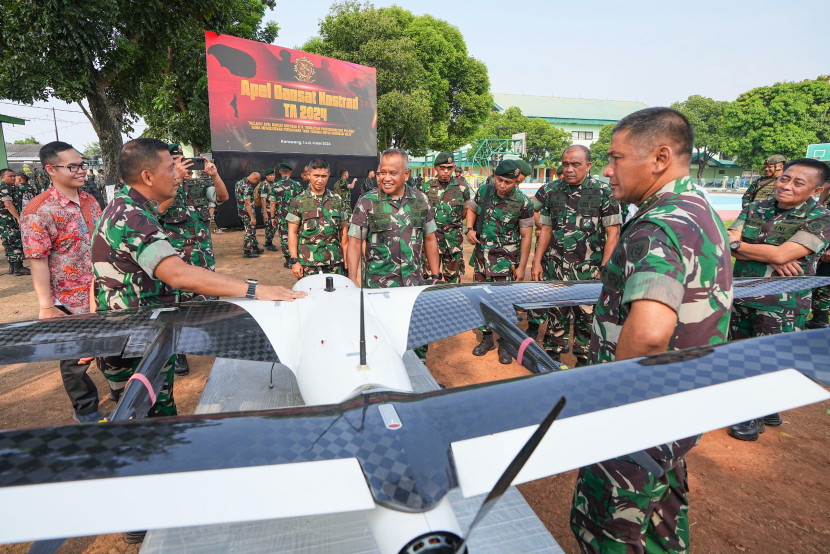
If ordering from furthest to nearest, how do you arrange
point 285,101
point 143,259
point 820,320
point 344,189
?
point 285,101, point 344,189, point 820,320, point 143,259

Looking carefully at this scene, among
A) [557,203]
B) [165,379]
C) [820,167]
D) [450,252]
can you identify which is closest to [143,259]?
[165,379]

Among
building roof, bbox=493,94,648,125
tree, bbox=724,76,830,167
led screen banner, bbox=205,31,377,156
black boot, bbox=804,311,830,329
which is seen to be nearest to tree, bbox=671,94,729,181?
tree, bbox=724,76,830,167

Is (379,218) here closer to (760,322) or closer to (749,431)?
(760,322)

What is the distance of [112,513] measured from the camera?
0.95 meters

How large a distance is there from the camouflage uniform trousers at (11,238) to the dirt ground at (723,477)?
677 centimetres

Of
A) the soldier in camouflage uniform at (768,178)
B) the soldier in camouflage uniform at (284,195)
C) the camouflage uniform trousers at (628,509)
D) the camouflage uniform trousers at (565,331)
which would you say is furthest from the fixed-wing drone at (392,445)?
the soldier in camouflage uniform at (284,195)

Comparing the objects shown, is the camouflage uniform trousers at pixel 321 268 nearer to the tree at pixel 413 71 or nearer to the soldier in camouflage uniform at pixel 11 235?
the soldier in camouflage uniform at pixel 11 235

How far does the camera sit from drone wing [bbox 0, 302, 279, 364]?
2.69m

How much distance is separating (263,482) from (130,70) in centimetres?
1518

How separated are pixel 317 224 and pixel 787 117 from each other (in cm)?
5304

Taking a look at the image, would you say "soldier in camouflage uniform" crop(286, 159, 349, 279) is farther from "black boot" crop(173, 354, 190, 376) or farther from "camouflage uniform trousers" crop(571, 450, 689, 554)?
"camouflage uniform trousers" crop(571, 450, 689, 554)

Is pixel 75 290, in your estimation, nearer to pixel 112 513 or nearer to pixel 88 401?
pixel 88 401

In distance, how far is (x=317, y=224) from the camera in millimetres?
5797

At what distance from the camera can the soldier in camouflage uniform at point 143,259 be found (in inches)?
106
